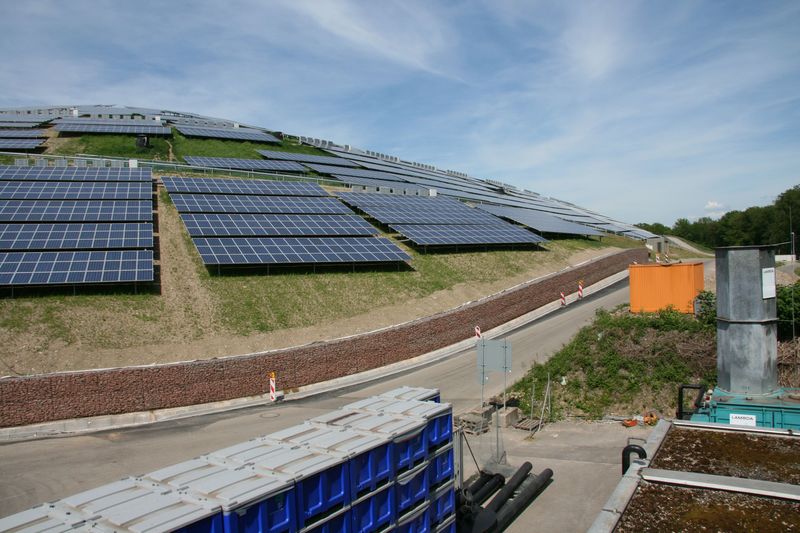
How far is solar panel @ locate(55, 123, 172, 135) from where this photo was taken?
211 ft

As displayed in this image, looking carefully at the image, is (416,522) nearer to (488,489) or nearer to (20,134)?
(488,489)

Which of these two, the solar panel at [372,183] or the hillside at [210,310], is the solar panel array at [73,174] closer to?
the hillside at [210,310]

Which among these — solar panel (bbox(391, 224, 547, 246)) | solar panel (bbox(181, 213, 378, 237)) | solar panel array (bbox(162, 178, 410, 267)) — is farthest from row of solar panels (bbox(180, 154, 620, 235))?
solar panel array (bbox(162, 178, 410, 267))

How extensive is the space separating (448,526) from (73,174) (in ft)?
141

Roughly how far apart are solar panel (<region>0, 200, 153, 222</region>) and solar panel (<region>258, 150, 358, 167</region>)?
100 ft

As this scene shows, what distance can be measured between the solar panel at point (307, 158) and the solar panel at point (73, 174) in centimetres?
2141

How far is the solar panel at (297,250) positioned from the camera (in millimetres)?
32181

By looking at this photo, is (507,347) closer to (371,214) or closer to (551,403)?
(551,403)

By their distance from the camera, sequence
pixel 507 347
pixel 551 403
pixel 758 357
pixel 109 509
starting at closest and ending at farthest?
pixel 109 509
pixel 758 357
pixel 507 347
pixel 551 403

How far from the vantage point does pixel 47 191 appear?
37.8m

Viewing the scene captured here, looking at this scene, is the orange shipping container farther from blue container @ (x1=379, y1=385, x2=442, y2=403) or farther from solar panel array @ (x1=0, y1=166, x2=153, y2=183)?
solar panel array @ (x1=0, y1=166, x2=153, y2=183)

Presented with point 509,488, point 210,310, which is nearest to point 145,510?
point 509,488

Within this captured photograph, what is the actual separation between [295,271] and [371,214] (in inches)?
514

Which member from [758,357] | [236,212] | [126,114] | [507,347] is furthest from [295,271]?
[126,114]
